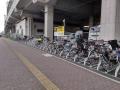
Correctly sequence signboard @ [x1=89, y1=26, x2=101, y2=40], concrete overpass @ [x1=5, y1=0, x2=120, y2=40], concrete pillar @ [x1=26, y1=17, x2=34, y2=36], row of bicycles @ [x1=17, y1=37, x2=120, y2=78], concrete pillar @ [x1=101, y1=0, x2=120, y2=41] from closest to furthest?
row of bicycles @ [x1=17, y1=37, x2=120, y2=78], concrete pillar @ [x1=101, y1=0, x2=120, y2=41], concrete overpass @ [x1=5, y1=0, x2=120, y2=40], signboard @ [x1=89, y1=26, x2=101, y2=40], concrete pillar @ [x1=26, y1=17, x2=34, y2=36]

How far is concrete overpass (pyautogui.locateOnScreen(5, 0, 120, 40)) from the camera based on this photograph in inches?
598

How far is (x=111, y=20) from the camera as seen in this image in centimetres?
1527

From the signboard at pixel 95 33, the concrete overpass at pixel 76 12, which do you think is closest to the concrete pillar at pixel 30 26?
the concrete overpass at pixel 76 12

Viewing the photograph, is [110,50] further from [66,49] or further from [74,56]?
[66,49]

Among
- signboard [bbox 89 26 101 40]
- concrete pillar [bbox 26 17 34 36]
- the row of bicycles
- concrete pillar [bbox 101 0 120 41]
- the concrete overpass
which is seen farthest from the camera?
concrete pillar [bbox 26 17 34 36]

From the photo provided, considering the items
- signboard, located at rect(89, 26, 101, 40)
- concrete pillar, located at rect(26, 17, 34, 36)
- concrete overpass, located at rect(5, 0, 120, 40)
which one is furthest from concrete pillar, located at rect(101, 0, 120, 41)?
concrete pillar, located at rect(26, 17, 34, 36)

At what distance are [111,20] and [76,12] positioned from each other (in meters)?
22.0

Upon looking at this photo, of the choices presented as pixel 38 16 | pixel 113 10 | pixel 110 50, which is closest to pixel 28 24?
pixel 38 16

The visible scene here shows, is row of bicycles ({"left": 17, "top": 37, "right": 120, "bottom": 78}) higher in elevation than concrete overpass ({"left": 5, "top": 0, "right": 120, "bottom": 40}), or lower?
lower

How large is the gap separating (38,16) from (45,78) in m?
36.7

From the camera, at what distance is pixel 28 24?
153 feet

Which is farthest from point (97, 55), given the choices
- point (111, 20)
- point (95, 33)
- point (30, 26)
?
point (30, 26)

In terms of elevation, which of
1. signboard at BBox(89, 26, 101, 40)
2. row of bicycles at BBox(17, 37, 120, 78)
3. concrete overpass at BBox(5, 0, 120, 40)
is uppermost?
concrete overpass at BBox(5, 0, 120, 40)

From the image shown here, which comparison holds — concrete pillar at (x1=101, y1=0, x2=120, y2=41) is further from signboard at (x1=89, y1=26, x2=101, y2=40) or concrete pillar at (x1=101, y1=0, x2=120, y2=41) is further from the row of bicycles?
the row of bicycles
